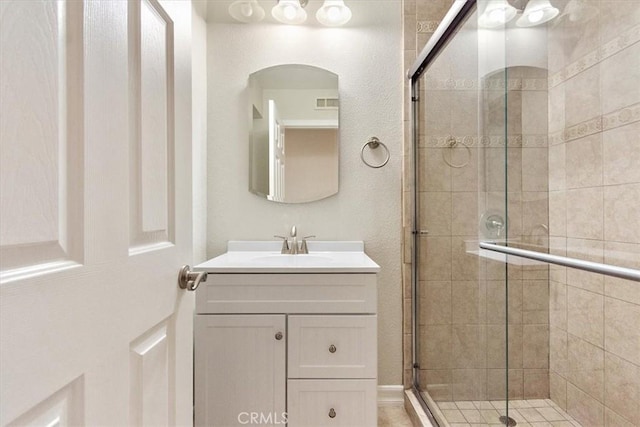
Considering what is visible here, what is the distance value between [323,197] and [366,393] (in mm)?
957

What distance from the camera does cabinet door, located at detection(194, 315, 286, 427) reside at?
1331 millimetres

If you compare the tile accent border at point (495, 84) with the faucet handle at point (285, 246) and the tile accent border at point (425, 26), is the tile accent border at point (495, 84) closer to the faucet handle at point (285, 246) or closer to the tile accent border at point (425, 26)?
the tile accent border at point (425, 26)

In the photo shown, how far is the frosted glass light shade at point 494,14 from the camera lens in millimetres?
1216

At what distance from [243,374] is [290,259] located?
54cm

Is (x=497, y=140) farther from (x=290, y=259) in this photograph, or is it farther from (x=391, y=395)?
(x=391, y=395)

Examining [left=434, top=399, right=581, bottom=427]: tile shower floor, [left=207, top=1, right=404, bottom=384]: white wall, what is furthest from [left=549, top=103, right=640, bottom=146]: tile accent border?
[left=434, top=399, right=581, bottom=427]: tile shower floor

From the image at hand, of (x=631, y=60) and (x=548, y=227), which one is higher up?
(x=631, y=60)

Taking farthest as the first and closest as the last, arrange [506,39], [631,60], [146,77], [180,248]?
[506,39]
[631,60]
[180,248]
[146,77]

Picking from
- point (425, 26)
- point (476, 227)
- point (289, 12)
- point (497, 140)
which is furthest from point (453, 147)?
point (289, 12)

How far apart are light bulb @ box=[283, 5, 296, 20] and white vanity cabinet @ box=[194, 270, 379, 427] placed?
1.36m

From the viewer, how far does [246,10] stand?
5.88 feet

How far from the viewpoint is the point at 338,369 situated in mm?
1325

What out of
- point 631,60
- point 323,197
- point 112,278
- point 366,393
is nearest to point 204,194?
point 323,197

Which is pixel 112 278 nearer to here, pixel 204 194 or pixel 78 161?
pixel 78 161
